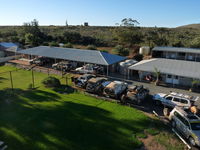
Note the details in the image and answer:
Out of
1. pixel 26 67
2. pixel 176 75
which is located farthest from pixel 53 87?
pixel 176 75

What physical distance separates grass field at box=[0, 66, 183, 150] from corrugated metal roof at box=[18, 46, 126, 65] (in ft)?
33.1

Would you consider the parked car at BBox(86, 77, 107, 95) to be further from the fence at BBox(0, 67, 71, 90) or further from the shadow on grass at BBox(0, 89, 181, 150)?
the fence at BBox(0, 67, 71, 90)

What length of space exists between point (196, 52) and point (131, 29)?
85.4ft

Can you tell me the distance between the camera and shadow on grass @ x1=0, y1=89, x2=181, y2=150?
12.2 meters

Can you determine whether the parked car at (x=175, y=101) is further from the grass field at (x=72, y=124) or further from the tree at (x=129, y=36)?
the tree at (x=129, y=36)

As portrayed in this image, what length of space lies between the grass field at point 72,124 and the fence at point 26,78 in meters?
3.30

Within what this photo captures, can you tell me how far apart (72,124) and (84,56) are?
62.2ft

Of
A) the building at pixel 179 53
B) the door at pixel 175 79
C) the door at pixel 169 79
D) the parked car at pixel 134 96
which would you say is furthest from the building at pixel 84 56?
the door at pixel 175 79

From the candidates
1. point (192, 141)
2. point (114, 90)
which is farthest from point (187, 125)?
point (114, 90)

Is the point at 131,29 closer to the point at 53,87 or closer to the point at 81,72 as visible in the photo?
the point at 81,72

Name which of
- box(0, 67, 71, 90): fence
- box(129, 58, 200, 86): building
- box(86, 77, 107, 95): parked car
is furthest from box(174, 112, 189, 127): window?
box(0, 67, 71, 90): fence

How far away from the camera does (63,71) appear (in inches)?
1240

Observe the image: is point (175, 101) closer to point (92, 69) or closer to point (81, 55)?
point (92, 69)

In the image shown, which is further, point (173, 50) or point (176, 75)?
point (173, 50)
